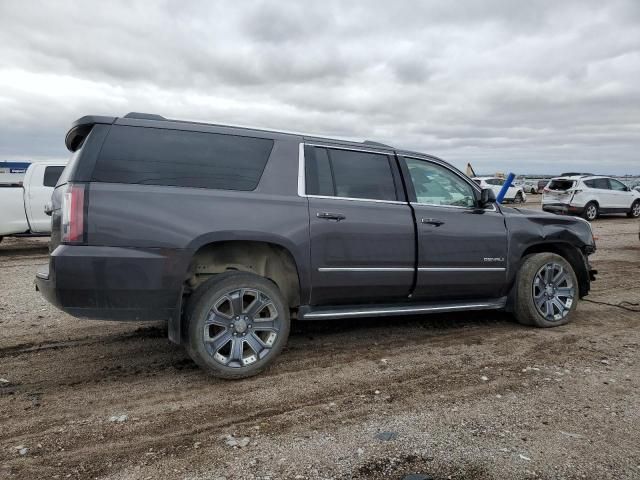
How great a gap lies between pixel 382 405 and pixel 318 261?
1.26 meters

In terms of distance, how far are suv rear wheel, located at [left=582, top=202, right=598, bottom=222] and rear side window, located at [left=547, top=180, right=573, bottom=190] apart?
1.04 m

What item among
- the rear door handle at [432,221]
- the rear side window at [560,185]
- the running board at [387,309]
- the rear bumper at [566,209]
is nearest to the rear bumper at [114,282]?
the running board at [387,309]

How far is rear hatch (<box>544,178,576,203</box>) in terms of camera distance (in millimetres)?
19688

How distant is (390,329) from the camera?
5.28m

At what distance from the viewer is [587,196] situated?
64.3 ft

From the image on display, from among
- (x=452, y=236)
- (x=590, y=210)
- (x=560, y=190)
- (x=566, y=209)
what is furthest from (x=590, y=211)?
(x=452, y=236)

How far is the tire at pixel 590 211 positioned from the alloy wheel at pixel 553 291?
53.1 ft

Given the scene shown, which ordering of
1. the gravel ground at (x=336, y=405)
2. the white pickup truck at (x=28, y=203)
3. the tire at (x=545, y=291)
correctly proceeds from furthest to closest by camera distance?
the white pickup truck at (x=28, y=203) < the tire at (x=545, y=291) < the gravel ground at (x=336, y=405)

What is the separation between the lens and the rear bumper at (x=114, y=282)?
3416mm

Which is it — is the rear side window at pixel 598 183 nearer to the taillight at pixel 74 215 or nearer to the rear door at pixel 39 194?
the rear door at pixel 39 194

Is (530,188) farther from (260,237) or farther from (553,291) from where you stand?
(260,237)

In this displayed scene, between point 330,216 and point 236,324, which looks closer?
point 236,324

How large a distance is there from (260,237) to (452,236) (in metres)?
1.93

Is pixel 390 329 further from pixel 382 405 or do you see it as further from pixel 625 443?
pixel 625 443
